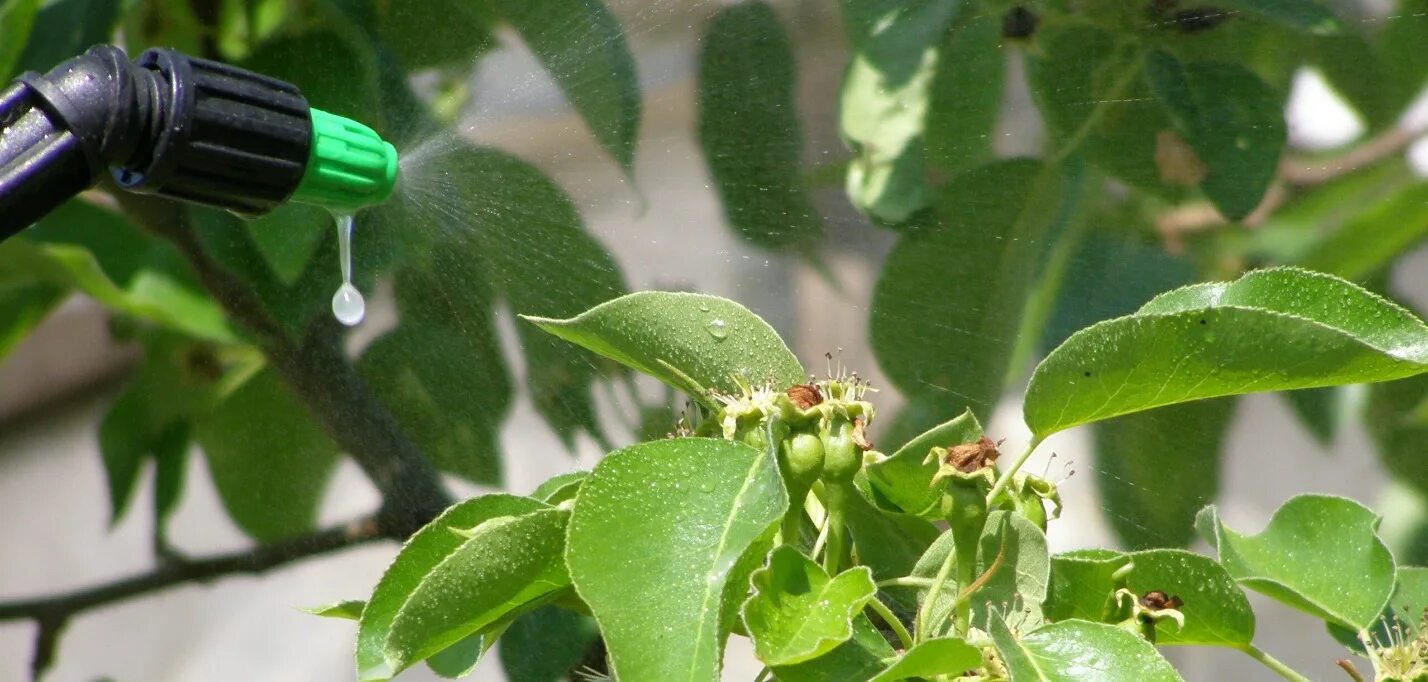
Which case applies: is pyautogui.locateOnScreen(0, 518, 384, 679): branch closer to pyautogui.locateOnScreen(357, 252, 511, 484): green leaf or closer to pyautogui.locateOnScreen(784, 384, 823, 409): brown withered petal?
pyautogui.locateOnScreen(357, 252, 511, 484): green leaf

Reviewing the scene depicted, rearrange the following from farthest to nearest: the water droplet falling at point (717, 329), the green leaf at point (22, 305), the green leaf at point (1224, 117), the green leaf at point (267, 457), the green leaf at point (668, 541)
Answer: the green leaf at point (22, 305) → the green leaf at point (267, 457) → the green leaf at point (1224, 117) → the water droplet falling at point (717, 329) → the green leaf at point (668, 541)

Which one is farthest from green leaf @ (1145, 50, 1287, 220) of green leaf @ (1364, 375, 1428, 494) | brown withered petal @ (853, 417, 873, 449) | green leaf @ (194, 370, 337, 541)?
green leaf @ (194, 370, 337, 541)

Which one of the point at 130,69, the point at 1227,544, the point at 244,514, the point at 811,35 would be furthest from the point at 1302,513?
the point at 244,514

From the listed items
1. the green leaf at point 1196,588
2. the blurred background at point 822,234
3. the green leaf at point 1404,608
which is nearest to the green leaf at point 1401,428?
the blurred background at point 822,234

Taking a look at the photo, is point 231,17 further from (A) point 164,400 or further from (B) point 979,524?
(B) point 979,524

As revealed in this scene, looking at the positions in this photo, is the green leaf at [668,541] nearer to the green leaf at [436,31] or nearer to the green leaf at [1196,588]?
the green leaf at [1196,588]

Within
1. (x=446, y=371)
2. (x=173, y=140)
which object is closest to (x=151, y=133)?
(x=173, y=140)
